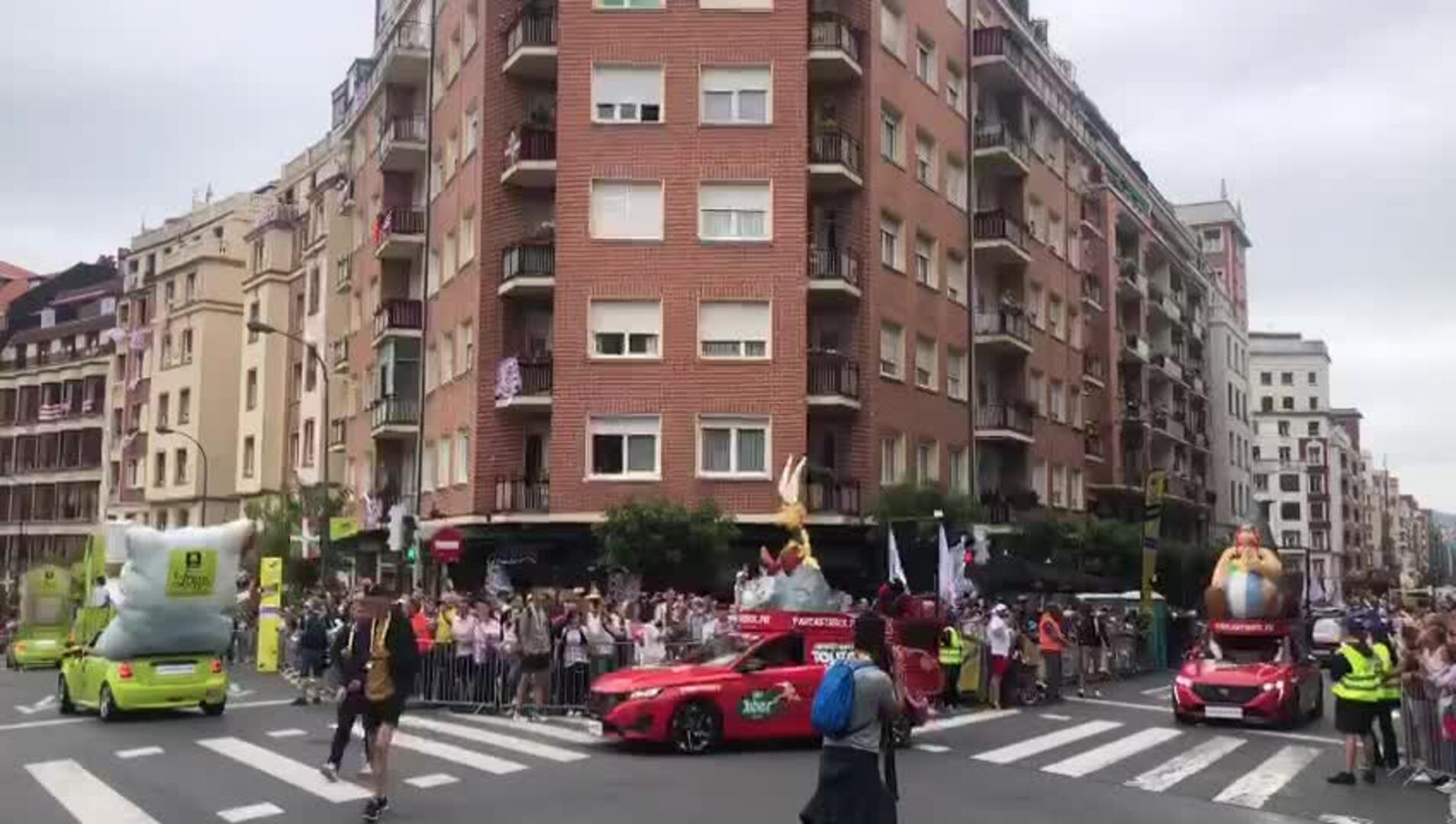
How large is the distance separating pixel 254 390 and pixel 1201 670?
4658 cm

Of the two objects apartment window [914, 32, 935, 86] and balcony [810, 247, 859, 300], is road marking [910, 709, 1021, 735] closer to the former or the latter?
balcony [810, 247, 859, 300]

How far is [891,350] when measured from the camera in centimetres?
3675

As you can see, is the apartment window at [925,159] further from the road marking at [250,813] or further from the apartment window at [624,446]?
the road marking at [250,813]

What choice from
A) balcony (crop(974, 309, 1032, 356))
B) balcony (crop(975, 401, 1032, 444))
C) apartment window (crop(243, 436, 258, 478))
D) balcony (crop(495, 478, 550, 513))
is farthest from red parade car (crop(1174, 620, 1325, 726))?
apartment window (crop(243, 436, 258, 478))

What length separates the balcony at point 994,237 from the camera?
1661 inches

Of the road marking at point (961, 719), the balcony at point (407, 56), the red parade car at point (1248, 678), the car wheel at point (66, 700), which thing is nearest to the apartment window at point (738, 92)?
the balcony at point (407, 56)

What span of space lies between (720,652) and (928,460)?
22098 millimetres

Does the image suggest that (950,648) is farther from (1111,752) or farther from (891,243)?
(891,243)

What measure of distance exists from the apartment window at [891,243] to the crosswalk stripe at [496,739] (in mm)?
20516

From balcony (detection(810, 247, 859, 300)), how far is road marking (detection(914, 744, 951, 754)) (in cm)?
1793

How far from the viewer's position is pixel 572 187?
3350 cm

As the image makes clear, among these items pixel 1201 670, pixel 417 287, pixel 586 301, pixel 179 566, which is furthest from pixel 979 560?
pixel 417 287

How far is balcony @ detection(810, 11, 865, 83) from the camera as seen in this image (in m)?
34.6

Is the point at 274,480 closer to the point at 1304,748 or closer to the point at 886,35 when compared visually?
the point at 886,35
